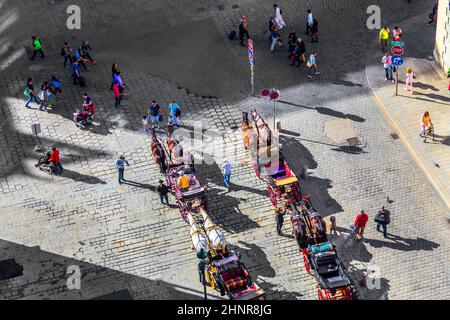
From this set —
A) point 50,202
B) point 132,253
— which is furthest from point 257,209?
point 50,202

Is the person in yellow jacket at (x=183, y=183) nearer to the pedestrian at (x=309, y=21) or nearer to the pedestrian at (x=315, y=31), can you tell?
the pedestrian at (x=315, y=31)

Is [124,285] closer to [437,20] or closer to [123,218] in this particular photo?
[123,218]

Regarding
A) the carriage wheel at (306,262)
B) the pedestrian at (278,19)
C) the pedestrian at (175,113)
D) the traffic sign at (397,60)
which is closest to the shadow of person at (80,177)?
the pedestrian at (175,113)

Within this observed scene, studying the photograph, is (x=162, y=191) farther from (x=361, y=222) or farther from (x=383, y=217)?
(x=383, y=217)

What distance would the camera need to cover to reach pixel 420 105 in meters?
58.4

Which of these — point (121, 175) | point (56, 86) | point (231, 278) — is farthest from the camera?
point (56, 86)

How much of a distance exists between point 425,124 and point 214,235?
14394mm

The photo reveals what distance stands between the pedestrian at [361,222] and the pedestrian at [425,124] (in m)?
7.79

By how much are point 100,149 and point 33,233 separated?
22.8 ft

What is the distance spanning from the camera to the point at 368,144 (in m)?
56.3

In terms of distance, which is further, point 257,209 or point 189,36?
point 189,36

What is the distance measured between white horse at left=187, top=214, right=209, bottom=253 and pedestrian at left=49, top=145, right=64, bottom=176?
29.7ft

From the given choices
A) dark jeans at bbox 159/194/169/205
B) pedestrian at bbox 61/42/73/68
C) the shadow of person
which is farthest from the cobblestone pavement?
pedestrian at bbox 61/42/73/68

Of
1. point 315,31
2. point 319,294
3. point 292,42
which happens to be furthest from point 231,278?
point 315,31
